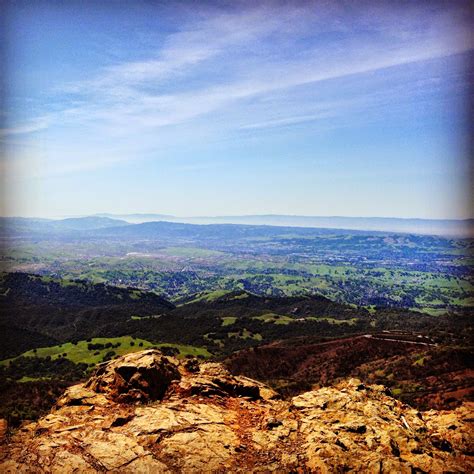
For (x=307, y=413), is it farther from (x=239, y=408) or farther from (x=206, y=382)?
(x=206, y=382)

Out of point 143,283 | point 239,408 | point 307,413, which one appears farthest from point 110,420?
point 143,283

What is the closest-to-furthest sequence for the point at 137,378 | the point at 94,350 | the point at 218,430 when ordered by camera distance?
the point at 218,430, the point at 137,378, the point at 94,350

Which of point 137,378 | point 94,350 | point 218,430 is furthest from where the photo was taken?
point 94,350

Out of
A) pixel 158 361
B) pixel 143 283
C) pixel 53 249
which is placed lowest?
pixel 143 283

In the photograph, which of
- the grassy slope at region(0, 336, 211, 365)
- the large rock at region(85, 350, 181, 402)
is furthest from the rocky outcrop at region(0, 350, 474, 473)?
the grassy slope at region(0, 336, 211, 365)

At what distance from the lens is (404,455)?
561 centimetres

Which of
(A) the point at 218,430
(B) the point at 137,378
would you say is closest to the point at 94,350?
(B) the point at 137,378

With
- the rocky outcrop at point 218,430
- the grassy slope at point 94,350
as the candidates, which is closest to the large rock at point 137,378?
the rocky outcrop at point 218,430

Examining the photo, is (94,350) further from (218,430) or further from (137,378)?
(218,430)

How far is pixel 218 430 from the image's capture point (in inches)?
235

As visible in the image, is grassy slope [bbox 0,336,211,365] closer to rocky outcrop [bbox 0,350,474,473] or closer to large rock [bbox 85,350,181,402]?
large rock [bbox 85,350,181,402]

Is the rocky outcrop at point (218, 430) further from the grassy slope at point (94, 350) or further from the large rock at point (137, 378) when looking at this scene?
the grassy slope at point (94, 350)

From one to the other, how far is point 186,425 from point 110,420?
1.24 m

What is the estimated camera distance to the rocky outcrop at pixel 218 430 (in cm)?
525
